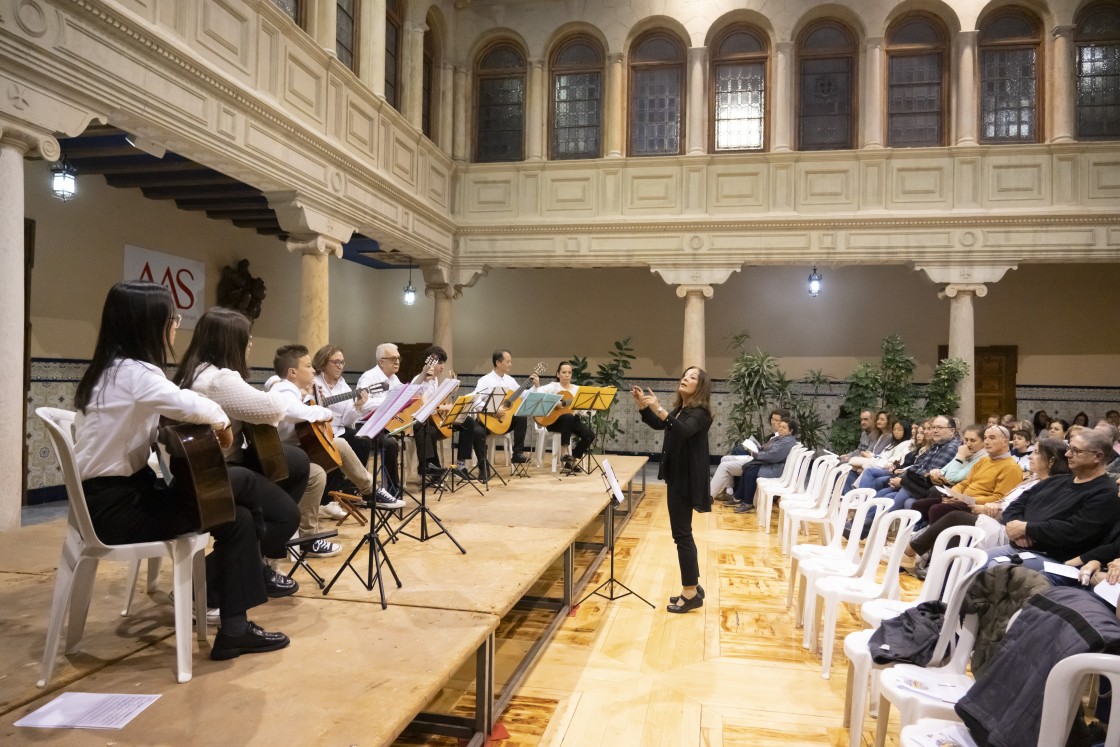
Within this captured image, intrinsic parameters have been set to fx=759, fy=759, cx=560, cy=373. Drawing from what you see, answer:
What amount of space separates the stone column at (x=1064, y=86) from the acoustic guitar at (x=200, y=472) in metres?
10.8

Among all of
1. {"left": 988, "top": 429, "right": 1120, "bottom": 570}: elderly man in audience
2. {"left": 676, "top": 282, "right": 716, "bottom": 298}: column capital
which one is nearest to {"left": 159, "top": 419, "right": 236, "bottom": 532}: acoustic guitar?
{"left": 988, "top": 429, "right": 1120, "bottom": 570}: elderly man in audience

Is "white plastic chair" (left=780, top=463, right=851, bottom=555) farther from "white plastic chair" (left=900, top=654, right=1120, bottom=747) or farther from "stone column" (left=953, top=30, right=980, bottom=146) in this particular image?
"stone column" (left=953, top=30, right=980, bottom=146)

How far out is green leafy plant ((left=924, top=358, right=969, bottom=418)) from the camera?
9.76m

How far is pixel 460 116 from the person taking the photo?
36.7 ft

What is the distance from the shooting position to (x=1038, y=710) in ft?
6.48

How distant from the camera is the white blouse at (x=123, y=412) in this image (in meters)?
2.40

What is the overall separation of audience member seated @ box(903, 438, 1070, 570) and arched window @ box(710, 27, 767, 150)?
22.7 feet

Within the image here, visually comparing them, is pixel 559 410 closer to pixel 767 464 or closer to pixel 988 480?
pixel 767 464

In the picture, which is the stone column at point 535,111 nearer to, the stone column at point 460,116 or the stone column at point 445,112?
the stone column at point 460,116

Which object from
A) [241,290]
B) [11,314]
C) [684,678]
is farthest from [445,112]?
[684,678]

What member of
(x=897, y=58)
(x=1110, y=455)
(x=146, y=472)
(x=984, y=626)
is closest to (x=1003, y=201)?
(x=897, y=58)

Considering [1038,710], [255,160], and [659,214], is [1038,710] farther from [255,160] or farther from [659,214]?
[659,214]

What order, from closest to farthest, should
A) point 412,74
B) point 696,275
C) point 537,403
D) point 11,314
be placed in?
point 11,314
point 537,403
point 412,74
point 696,275

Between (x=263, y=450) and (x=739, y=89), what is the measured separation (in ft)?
31.5
